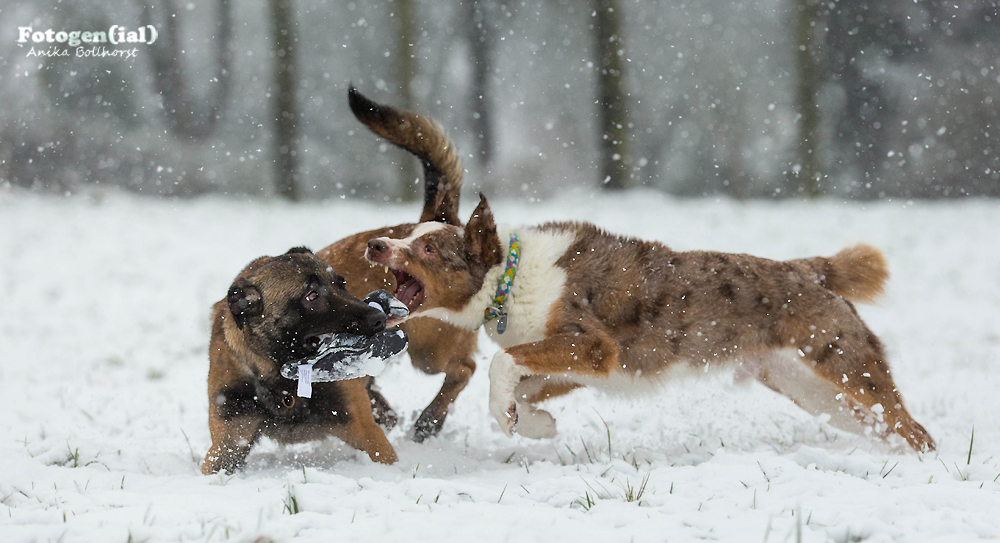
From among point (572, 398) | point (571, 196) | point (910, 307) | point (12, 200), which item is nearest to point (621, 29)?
point (571, 196)

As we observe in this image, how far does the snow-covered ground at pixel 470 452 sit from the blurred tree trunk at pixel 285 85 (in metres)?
5.68

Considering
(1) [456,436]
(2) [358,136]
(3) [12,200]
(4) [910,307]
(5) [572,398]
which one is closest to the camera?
(1) [456,436]

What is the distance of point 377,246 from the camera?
364 cm

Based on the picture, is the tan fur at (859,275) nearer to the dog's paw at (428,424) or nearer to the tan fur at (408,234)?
the tan fur at (408,234)

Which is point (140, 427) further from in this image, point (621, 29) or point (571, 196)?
point (621, 29)

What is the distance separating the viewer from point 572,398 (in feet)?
17.1

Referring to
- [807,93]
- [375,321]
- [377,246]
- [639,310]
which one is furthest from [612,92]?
[375,321]

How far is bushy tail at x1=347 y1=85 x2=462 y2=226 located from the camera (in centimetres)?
425

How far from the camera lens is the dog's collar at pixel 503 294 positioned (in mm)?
3938

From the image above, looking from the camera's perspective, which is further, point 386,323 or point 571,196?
point 571,196

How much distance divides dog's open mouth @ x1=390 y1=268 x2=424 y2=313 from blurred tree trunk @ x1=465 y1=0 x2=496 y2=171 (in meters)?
14.2

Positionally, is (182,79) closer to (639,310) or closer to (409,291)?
(409,291)

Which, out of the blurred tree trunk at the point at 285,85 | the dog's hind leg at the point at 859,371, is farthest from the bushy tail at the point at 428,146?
the blurred tree trunk at the point at 285,85

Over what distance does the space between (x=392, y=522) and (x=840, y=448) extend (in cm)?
287
